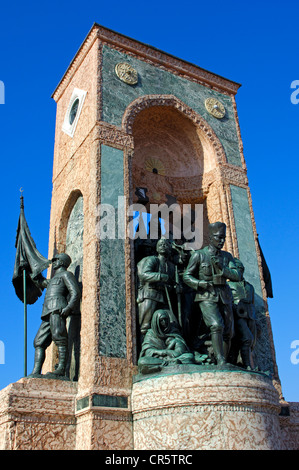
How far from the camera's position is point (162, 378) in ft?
22.6

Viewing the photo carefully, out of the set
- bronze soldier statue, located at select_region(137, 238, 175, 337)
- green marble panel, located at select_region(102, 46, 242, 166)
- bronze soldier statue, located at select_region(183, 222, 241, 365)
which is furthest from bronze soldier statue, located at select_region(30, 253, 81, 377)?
green marble panel, located at select_region(102, 46, 242, 166)

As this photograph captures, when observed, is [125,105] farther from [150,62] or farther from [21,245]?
[21,245]

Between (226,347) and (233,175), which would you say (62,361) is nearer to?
(226,347)

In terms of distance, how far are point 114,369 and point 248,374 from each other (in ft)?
6.23

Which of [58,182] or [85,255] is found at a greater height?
[58,182]

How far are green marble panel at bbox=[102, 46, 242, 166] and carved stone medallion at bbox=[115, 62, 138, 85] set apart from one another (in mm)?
81

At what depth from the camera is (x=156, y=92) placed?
34.7 feet

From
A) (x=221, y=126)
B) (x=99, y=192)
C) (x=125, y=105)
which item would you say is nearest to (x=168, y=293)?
(x=99, y=192)

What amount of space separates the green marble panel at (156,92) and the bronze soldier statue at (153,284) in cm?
277

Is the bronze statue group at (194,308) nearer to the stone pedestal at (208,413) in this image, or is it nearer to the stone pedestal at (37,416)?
the stone pedestal at (208,413)

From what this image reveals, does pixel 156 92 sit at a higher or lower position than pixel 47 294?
higher

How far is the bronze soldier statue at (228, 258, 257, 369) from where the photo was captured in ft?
26.8

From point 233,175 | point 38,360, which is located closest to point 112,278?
point 38,360

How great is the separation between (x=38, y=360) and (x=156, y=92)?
579cm
